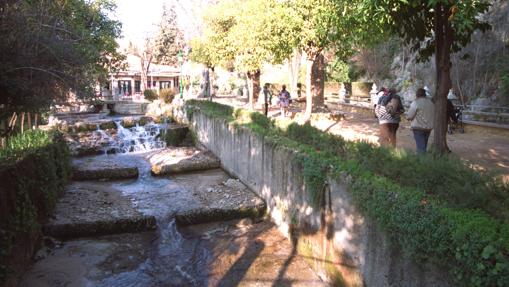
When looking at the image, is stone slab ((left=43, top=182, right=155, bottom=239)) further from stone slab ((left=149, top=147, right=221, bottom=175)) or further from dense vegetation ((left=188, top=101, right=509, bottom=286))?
dense vegetation ((left=188, top=101, right=509, bottom=286))

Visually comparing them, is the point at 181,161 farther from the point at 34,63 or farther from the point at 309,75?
the point at 34,63

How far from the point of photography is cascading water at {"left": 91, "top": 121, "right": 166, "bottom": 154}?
58.3ft

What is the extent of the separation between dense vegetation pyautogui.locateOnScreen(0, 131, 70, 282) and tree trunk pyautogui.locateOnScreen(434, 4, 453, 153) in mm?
6885

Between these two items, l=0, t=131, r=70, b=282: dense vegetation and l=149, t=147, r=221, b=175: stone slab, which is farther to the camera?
l=149, t=147, r=221, b=175: stone slab

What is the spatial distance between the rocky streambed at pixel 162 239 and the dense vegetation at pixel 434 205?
1.78 metres

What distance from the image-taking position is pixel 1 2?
599cm

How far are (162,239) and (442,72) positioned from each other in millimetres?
6247

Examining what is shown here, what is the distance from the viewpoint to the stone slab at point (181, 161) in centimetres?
1352

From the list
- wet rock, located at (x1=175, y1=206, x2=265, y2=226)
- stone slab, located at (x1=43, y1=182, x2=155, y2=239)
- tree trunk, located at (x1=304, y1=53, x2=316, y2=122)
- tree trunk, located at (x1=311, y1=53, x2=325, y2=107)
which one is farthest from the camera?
tree trunk, located at (x1=311, y1=53, x2=325, y2=107)

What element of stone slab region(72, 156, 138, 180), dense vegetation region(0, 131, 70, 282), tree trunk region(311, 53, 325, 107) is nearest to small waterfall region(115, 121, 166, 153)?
stone slab region(72, 156, 138, 180)

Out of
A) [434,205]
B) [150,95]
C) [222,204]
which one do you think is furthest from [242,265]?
[150,95]

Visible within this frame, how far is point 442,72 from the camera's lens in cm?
779

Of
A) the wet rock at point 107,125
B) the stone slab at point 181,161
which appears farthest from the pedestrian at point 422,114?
the wet rock at point 107,125

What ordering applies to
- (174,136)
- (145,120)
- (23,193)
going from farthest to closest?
1. (145,120)
2. (174,136)
3. (23,193)
